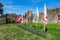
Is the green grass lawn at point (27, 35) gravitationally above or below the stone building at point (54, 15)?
below

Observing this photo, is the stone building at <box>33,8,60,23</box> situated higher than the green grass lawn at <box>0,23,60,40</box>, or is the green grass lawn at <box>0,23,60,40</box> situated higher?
the stone building at <box>33,8,60,23</box>

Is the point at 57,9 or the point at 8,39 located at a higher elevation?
the point at 57,9

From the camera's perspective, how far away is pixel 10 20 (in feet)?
237

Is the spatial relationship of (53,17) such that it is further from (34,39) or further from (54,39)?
(54,39)

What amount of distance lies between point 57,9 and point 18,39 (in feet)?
46.0

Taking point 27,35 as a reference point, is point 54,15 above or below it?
above

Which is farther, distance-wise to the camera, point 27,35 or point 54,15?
point 54,15

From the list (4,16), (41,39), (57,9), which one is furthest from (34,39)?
(4,16)

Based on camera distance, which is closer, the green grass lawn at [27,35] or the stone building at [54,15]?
the green grass lawn at [27,35]

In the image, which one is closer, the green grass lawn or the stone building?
the green grass lawn

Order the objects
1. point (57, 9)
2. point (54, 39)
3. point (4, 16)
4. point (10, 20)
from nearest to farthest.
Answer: point (54, 39) → point (57, 9) → point (10, 20) → point (4, 16)

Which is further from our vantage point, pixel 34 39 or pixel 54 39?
pixel 34 39

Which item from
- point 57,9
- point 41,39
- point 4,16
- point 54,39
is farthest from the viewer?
point 4,16

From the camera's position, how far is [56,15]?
2816 centimetres
